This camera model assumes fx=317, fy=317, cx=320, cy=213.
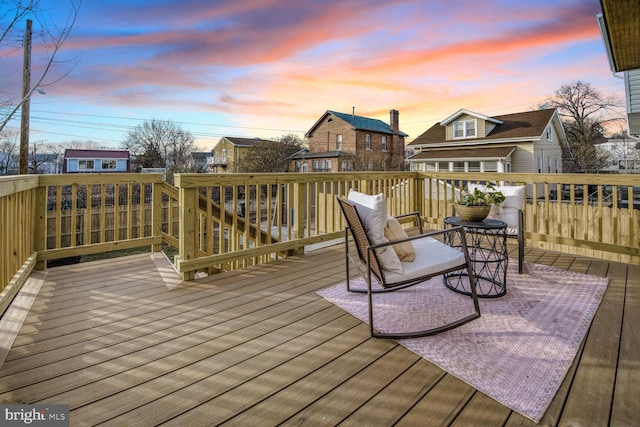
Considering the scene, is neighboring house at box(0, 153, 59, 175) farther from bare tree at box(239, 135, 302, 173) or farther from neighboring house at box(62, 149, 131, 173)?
bare tree at box(239, 135, 302, 173)

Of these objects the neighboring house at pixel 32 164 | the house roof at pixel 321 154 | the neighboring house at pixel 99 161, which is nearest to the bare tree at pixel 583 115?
the house roof at pixel 321 154

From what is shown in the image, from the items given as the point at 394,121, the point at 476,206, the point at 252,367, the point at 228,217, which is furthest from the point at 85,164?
the point at 476,206

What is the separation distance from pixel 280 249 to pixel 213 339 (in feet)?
5.83

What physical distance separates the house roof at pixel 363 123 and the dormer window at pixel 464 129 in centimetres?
722

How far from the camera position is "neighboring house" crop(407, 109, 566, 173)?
608 inches

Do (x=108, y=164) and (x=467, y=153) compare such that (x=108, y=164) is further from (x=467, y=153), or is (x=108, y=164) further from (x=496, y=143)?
(x=496, y=143)

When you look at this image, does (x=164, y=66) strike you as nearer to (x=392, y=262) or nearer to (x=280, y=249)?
(x=280, y=249)

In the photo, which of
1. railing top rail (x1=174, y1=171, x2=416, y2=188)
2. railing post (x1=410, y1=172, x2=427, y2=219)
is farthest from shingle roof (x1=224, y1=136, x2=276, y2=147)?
railing top rail (x1=174, y1=171, x2=416, y2=188)

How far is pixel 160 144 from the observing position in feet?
76.9

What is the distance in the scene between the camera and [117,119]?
20953mm

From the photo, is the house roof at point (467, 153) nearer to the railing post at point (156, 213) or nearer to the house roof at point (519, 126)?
the house roof at point (519, 126)

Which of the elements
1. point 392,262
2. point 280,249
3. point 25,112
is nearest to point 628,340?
point 392,262

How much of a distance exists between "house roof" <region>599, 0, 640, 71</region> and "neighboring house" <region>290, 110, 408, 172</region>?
17930 mm

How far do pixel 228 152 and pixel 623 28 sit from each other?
27836 mm
